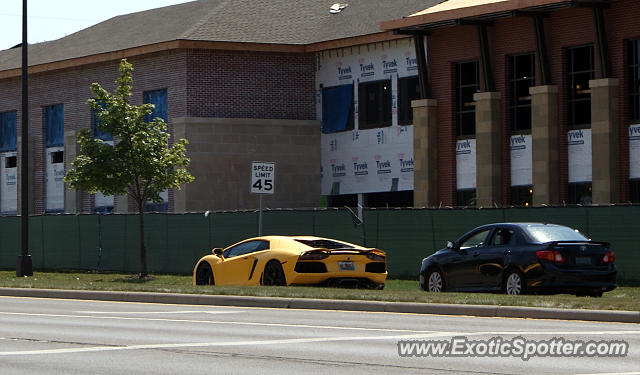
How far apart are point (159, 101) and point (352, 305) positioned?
30.2m

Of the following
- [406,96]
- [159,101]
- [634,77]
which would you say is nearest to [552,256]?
[634,77]

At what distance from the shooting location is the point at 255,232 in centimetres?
3781

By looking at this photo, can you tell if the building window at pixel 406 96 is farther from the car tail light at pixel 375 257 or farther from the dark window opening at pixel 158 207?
the car tail light at pixel 375 257

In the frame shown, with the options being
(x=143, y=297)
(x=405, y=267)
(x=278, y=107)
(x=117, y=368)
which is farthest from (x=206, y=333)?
(x=278, y=107)

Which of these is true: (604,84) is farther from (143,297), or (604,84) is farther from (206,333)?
(206,333)

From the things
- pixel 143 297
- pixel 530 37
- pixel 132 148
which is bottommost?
pixel 143 297

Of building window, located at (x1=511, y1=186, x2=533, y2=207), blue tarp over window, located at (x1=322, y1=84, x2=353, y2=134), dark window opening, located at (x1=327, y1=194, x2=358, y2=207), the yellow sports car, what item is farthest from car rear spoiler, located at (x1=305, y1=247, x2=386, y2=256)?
blue tarp over window, located at (x1=322, y1=84, x2=353, y2=134)

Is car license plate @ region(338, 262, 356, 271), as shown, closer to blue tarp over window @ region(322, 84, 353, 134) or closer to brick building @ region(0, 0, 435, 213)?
brick building @ region(0, 0, 435, 213)

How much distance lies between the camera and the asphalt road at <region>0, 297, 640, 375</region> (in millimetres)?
12969

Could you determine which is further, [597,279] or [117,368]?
[597,279]

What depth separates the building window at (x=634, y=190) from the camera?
131 ft

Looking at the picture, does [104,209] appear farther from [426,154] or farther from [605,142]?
[605,142]

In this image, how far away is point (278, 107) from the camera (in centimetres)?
5166

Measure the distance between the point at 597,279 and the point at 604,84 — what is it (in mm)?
16624
